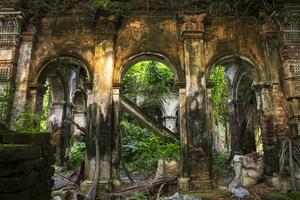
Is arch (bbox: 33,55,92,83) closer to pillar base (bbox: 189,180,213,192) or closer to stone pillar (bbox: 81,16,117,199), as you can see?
stone pillar (bbox: 81,16,117,199)

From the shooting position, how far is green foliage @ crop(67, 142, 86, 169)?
990cm

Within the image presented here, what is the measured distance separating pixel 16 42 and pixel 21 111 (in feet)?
6.44

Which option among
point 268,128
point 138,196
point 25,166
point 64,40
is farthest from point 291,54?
point 25,166

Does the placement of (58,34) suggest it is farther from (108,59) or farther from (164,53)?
(164,53)

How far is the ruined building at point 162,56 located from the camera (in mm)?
7125

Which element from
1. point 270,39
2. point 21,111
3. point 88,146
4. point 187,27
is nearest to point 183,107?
point 187,27

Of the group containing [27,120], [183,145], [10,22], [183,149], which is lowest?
[183,149]

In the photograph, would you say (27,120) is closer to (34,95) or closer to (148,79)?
(34,95)

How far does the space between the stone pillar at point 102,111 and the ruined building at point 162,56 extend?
0.03 metres

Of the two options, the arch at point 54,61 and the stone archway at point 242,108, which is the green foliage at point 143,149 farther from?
the arch at point 54,61

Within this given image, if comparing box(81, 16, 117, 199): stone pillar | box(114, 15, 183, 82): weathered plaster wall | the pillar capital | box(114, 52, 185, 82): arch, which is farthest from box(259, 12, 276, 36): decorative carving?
box(81, 16, 117, 199): stone pillar

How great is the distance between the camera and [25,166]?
3.33 m

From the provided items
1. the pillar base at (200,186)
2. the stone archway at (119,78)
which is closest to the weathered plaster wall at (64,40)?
the stone archway at (119,78)

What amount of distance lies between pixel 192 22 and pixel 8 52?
521 centimetres
